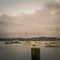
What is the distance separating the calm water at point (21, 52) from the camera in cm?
201

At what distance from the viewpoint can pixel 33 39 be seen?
2041 millimetres

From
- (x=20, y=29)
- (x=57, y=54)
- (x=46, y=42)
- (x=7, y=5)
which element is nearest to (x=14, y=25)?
(x=20, y=29)

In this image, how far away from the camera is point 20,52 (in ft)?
6.72

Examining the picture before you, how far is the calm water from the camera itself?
2006 mm

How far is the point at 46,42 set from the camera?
2033 millimetres

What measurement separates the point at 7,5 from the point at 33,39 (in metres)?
0.58

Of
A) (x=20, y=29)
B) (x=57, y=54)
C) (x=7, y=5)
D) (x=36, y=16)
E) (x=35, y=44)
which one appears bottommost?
(x=57, y=54)

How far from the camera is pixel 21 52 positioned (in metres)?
2.04

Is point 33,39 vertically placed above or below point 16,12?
below

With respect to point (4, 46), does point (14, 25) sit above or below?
above

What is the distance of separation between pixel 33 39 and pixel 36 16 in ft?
1.01

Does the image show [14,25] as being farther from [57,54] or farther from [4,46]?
[57,54]

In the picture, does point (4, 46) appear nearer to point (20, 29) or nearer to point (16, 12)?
point (20, 29)

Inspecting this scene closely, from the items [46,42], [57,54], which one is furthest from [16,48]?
[57,54]
